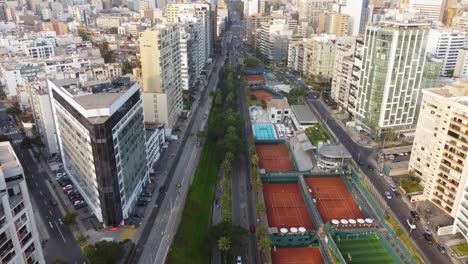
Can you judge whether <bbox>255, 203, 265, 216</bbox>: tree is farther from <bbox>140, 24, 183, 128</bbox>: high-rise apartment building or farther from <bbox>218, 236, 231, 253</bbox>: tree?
<bbox>140, 24, 183, 128</bbox>: high-rise apartment building

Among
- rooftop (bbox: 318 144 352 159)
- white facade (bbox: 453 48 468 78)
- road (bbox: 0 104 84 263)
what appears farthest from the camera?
white facade (bbox: 453 48 468 78)

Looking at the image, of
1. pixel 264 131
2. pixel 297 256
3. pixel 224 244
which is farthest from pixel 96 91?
pixel 264 131

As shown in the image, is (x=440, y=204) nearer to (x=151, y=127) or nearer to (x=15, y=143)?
(x=151, y=127)

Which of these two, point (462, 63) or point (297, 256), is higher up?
point (462, 63)

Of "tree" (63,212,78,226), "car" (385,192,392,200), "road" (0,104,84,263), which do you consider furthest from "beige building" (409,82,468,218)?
"tree" (63,212,78,226)

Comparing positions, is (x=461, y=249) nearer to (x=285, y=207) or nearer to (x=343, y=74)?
(x=285, y=207)

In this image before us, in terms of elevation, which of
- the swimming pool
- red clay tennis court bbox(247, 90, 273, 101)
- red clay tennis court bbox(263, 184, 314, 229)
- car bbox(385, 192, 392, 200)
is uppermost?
red clay tennis court bbox(247, 90, 273, 101)

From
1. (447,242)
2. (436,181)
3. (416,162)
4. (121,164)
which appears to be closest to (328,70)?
(416,162)
